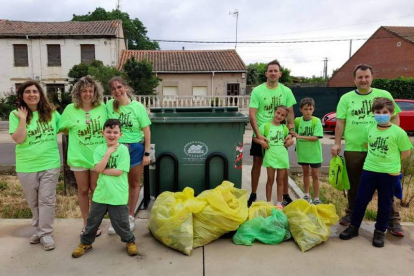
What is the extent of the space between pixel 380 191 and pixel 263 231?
1.16m

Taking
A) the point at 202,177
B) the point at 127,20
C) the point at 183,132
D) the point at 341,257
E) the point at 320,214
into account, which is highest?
the point at 127,20

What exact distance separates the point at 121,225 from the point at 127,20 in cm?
3919

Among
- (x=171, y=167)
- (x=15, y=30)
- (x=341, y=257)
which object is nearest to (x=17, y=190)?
(x=171, y=167)

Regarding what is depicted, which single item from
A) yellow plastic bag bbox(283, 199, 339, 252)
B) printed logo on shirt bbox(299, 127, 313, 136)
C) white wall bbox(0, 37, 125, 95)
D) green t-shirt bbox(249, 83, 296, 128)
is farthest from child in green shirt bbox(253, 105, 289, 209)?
white wall bbox(0, 37, 125, 95)

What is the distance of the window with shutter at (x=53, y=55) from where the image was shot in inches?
882

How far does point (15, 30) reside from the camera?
22.4 m

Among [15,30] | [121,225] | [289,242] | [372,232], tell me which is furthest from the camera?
[15,30]

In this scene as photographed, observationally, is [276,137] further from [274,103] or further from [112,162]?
[112,162]

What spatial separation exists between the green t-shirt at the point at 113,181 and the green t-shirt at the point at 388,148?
7.37 feet

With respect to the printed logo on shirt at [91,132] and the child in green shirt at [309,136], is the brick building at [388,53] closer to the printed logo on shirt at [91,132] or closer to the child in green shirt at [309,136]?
the child in green shirt at [309,136]

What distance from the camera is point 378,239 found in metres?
3.16

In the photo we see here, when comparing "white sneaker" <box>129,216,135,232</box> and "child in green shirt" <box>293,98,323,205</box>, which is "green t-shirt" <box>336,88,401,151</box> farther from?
"white sneaker" <box>129,216,135,232</box>

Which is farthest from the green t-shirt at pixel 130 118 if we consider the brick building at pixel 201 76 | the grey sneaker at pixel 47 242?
the brick building at pixel 201 76

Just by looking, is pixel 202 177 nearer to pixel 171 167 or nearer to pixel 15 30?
pixel 171 167
